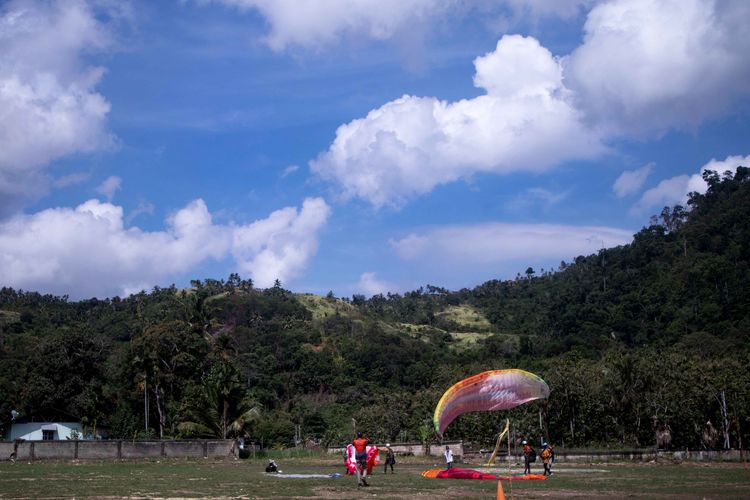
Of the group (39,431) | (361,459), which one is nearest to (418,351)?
(39,431)

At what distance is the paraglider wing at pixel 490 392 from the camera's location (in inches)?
1049

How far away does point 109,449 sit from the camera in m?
40.8

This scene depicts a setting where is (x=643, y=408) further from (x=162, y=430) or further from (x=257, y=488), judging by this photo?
(x=162, y=430)

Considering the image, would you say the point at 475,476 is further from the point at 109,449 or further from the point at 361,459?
the point at 109,449

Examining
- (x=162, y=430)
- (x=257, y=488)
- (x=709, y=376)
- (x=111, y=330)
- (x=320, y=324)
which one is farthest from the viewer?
(x=320, y=324)

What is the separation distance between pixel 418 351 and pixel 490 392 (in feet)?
307

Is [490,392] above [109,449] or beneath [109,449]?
above

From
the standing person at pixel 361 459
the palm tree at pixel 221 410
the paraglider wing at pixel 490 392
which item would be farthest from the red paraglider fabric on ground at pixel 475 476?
the palm tree at pixel 221 410

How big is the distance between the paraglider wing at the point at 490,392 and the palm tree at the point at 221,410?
91.2 feet

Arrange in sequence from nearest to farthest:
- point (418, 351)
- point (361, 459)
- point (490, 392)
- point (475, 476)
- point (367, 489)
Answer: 1. point (367, 489)
2. point (361, 459)
3. point (490, 392)
4. point (475, 476)
5. point (418, 351)

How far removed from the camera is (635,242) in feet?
459

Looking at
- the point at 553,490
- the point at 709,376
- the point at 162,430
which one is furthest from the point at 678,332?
the point at 553,490

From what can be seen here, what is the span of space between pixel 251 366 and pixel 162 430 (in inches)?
1649

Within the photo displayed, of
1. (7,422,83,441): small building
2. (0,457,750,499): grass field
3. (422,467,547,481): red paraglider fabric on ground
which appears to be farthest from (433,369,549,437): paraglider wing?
(7,422,83,441): small building
